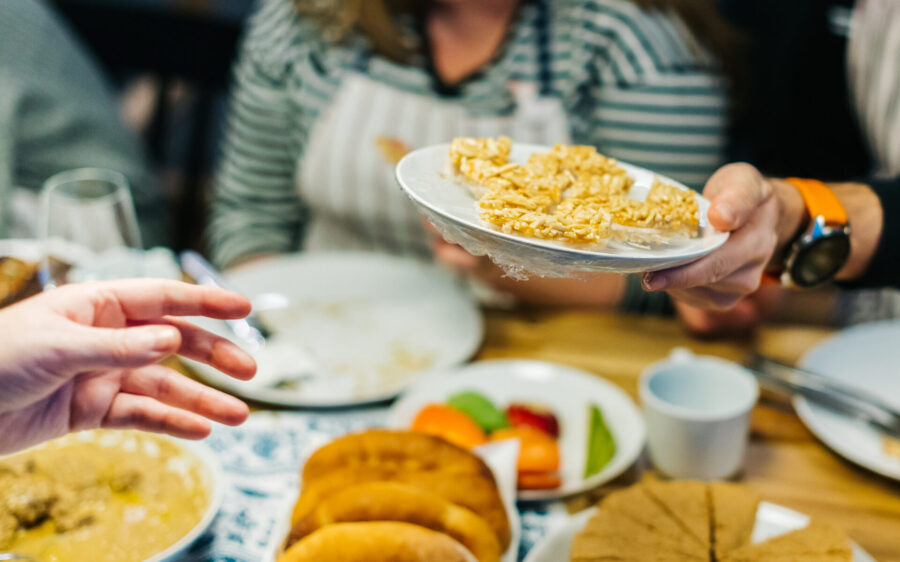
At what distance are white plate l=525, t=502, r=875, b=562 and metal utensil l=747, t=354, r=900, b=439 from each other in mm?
319

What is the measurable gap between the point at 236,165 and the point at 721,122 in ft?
4.45

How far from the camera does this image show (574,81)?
189 cm

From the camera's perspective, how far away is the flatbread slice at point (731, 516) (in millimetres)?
802

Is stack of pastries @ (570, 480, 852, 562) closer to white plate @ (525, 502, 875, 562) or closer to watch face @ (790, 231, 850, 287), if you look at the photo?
white plate @ (525, 502, 875, 562)

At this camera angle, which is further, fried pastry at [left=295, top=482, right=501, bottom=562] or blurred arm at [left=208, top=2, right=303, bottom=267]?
blurred arm at [left=208, top=2, right=303, bottom=267]

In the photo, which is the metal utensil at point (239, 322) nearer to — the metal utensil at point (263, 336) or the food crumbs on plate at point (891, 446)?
the metal utensil at point (263, 336)

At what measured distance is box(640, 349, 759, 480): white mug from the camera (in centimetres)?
103

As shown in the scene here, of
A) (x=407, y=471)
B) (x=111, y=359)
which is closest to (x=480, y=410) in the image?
(x=407, y=471)

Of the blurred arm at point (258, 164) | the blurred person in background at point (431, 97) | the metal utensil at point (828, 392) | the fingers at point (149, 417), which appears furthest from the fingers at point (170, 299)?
the blurred arm at point (258, 164)

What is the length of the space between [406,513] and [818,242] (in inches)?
27.6

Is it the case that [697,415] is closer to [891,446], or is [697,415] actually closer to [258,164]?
[891,446]

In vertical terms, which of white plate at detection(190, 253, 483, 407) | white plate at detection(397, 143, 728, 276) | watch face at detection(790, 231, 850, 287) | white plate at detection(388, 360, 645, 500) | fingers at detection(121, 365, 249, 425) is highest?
white plate at detection(397, 143, 728, 276)

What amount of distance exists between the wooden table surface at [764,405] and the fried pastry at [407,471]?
249 millimetres

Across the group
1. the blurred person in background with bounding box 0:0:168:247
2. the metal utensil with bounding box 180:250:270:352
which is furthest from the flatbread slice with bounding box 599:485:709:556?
the blurred person in background with bounding box 0:0:168:247
